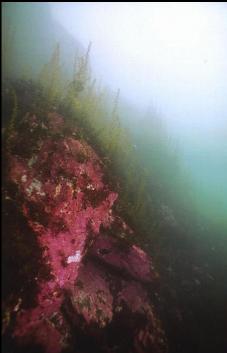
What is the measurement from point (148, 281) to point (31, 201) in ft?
15.3

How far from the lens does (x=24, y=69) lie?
9.38 metres

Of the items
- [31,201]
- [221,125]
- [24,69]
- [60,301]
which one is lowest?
[60,301]

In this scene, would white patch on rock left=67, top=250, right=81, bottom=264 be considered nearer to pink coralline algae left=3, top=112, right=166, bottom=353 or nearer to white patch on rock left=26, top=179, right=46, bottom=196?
pink coralline algae left=3, top=112, right=166, bottom=353

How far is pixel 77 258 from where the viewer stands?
6.09 metres

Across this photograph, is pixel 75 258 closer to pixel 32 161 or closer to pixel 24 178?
pixel 24 178

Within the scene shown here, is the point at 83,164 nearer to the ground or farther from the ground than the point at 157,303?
farther from the ground

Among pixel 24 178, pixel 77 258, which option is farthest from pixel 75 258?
pixel 24 178

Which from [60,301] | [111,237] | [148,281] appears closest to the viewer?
[60,301]

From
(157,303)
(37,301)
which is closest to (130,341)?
(157,303)

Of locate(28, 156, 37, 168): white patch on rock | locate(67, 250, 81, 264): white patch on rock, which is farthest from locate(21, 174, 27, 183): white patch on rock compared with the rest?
locate(67, 250, 81, 264): white patch on rock

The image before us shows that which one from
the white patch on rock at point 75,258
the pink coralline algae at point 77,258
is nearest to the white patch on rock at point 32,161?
the pink coralline algae at point 77,258

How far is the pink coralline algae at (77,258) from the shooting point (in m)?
5.39

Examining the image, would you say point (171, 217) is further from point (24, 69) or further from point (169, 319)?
point (24, 69)

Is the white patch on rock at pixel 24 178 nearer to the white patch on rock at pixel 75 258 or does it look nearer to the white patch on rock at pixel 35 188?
the white patch on rock at pixel 35 188
